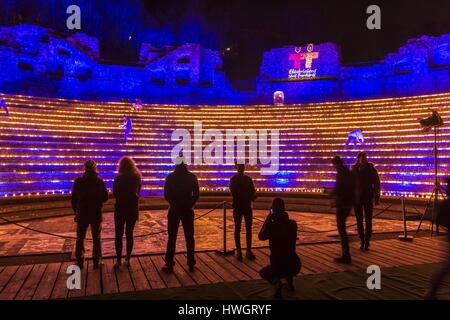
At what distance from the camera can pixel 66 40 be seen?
22203 millimetres

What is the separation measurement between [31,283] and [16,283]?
8.1 inches

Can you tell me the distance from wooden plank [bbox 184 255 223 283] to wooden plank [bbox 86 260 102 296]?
1513mm

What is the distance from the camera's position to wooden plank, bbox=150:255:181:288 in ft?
15.3

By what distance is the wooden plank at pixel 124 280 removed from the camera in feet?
14.7

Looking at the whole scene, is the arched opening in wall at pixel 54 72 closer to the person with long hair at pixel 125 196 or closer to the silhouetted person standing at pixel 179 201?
the person with long hair at pixel 125 196

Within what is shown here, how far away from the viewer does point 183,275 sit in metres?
5.06

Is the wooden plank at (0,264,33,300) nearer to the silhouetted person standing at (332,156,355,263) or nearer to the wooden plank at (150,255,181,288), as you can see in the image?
the wooden plank at (150,255,181,288)

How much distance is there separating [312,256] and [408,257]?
67.8 inches

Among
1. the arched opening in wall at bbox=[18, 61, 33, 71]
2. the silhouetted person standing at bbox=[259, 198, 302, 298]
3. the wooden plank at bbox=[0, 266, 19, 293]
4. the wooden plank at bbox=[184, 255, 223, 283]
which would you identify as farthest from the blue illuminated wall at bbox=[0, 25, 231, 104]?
the silhouetted person standing at bbox=[259, 198, 302, 298]

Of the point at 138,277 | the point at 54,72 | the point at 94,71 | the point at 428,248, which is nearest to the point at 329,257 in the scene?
the point at 428,248

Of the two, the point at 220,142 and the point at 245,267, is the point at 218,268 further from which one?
the point at 220,142

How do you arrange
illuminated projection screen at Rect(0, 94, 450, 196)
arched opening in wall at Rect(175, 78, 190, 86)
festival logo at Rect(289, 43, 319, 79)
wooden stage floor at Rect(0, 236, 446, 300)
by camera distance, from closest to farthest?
1. wooden stage floor at Rect(0, 236, 446, 300)
2. illuminated projection screen at Rect(0, 94, 450, 196)
3. festival logo at Rect(289, 43, 319, 79)
4. arched opening in wall at Rect(175, 78, 190, 86)
